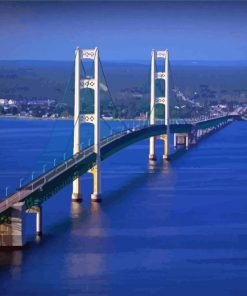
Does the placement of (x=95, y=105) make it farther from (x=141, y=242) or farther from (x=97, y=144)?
(x=141, y=242)

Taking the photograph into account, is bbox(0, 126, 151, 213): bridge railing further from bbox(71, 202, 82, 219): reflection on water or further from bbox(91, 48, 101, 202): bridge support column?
bbox(71, 202, 82, 219): reflection on water

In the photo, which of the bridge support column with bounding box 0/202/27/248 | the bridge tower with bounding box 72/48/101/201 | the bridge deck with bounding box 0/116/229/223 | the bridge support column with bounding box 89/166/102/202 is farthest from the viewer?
the bridge tower with bounding box 72/48/101/201

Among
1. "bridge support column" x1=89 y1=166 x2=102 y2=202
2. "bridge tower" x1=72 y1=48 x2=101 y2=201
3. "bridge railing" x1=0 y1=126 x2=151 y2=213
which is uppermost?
"bridge tower" x1=72 y1=48 x2=101 y2=201

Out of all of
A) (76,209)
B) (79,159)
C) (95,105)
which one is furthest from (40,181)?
(95,105)

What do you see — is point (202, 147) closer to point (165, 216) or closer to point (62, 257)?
point (165, 216)

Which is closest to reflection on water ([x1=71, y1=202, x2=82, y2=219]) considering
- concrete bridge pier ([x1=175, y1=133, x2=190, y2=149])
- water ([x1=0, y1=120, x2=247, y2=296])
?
water ([x1=0, y1=120, x2=247, y2=296])

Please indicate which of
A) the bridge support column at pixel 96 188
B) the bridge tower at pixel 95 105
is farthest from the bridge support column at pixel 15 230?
the bridge tower at pixel 95 105

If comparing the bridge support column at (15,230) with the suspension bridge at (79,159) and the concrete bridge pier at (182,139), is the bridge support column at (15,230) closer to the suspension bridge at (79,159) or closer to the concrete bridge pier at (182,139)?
the suspension bridge at (79,159)
